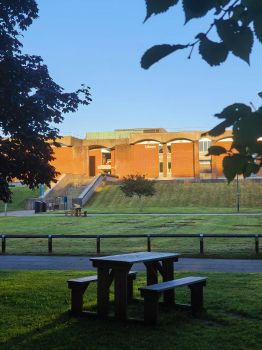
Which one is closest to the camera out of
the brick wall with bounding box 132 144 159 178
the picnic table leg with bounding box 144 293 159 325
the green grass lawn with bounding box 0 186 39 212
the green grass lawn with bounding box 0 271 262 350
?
the green grass lawn with bounding box 0 271 262 350

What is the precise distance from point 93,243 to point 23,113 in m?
11.6

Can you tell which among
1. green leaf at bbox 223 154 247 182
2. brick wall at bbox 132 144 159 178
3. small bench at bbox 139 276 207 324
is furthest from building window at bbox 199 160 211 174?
green leaf at bbox 223 154 247 182

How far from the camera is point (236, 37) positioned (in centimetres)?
181

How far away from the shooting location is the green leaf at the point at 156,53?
1775 millimetres

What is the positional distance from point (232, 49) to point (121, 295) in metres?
Result: 5.39

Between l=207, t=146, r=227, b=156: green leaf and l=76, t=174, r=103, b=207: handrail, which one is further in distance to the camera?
l=76, t=174, r=103, b=207: handrail

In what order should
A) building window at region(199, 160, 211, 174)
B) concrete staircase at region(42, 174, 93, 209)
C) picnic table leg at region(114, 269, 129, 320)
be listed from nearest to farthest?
picnic table leg at region(114, 269, 129, 320), concrete staircase at region(42, 174, 93, 209), building window at region(199, 160, 211, 174)

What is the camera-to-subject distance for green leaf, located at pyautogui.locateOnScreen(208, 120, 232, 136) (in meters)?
1.81

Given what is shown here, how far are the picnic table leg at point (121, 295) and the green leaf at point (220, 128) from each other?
5.10 meters

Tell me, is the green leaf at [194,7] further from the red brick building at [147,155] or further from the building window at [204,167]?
the building window at [204,167]

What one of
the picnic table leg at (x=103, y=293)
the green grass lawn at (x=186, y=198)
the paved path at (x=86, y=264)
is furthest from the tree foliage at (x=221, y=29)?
the green grass lawn at (x=186, y=198)

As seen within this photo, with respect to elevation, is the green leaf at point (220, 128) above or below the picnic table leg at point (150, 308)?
above

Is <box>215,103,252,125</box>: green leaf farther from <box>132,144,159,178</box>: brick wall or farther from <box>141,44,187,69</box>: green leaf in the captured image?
<box>132,144,159,178</box>: brick wall

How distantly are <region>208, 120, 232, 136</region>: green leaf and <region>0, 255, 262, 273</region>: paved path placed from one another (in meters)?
10.7
